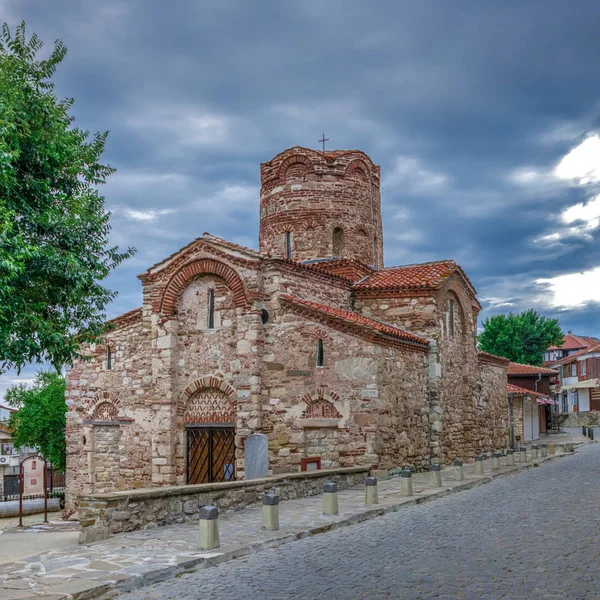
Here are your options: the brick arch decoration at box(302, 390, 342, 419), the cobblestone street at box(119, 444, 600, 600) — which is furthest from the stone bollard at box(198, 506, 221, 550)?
the brick arch decoration at box(302, 390, 342, 419)

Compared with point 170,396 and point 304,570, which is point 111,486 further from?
point 304,570

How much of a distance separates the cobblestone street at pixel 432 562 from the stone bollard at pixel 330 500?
26.4 inches

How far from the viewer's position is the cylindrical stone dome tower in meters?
24.4

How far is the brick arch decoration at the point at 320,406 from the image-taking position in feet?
58.2

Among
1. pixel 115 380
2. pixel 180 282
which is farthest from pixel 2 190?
pixel 115 380

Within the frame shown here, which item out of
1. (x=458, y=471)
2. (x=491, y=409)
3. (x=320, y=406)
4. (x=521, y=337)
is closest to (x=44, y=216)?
(x=320, y=406)

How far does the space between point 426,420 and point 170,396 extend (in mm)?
7743

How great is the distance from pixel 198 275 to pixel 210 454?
5.27 metres

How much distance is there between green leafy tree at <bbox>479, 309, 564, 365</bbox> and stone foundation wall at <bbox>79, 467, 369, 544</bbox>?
4345 cm

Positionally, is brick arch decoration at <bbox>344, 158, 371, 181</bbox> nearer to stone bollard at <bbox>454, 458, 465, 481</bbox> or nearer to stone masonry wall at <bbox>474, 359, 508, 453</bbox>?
stone masonry wall at <bbox>474, 359, 508, 453</bbox>

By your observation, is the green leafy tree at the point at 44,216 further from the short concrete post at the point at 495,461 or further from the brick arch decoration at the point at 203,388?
the short concrete post at the point at 495,461

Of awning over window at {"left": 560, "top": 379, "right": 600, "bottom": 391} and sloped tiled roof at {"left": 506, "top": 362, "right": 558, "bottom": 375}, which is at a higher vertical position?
sloped tiled roof at {"left": 506, "top": 362, "right": 558, "bottom": 375}

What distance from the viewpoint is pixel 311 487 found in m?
14.5

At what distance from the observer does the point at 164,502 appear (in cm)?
1099
